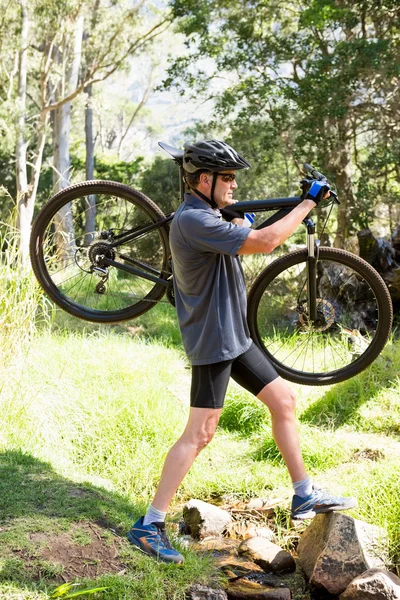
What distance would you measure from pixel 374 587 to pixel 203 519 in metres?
1.25

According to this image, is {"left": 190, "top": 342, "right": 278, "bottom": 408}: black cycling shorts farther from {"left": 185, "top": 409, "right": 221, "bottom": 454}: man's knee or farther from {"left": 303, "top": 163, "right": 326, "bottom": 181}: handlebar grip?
{"left": 303, "top": 163, "right": 326, "bottom": 181}: handlebar grip

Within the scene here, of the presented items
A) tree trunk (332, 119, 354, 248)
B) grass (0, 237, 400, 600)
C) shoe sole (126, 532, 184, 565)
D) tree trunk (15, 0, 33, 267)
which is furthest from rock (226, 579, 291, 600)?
tree trunk (15, 0, 33, 267)

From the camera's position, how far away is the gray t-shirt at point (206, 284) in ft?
9.53

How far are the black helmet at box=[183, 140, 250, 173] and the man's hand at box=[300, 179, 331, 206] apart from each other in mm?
289

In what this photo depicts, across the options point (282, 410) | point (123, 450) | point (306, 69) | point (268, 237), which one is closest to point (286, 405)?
point (282, 410)

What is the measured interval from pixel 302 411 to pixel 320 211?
5.00 metres

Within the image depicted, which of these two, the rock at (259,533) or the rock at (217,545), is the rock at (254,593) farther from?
the rock at (259,533)

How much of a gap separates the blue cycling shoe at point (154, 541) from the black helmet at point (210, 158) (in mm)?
1555

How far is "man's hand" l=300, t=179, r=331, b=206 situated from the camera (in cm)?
307

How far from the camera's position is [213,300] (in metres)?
2.97

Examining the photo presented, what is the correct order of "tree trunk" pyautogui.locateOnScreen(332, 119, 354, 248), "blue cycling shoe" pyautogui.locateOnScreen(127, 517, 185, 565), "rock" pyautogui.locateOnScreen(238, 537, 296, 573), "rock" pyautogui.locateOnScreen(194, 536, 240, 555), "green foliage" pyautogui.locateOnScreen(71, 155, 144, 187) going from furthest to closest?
"green foliage" pyautogui.locateOnScreen(71, 155, 144, 187)
"tree trunk" pyautogui.locateOnScreen(332, 119, 354, 248)
"rock" pyautogui.locateOnScreen(194, 536, 240, 555)
"rock" pyautogui.locateOnScreen(238, 537, 296, 573)
"blue cycling shoe" pyautogui.locateOnScreen(127, 517, 185, 565)

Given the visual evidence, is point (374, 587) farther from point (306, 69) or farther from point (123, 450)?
point (306, 69)

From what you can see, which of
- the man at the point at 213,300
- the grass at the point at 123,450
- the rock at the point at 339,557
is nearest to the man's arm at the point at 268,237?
the man at the point at 213,300

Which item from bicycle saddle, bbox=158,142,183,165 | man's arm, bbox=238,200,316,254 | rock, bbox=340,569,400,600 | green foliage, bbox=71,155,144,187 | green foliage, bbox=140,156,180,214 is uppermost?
green foliage, bbox=71,155,144,187
